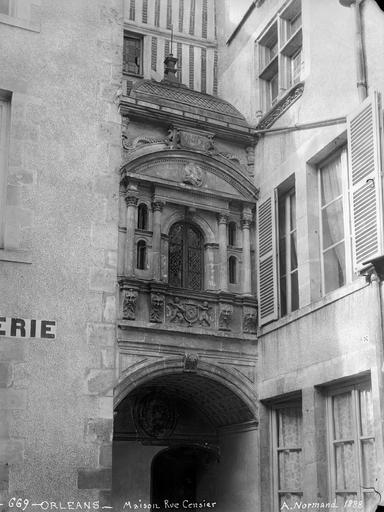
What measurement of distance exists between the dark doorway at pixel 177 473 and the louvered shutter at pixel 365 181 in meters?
4.81

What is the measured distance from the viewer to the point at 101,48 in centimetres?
1070

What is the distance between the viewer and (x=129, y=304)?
982 cm

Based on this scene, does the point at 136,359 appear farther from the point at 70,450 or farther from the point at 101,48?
the point at 101,48

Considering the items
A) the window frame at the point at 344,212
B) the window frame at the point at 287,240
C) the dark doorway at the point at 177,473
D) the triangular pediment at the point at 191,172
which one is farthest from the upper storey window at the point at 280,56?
the dark doorway at the point at 177,473

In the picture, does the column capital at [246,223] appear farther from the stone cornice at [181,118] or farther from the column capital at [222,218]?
the stone cornice at [181,118]

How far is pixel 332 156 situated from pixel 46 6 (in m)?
4.40

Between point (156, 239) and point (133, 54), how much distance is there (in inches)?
183

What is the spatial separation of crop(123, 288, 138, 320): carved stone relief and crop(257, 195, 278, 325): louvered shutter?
1.84 metres

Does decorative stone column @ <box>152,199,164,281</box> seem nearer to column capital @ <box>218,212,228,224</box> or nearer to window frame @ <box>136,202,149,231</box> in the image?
window frame @ <box>136,202,149,231</box>

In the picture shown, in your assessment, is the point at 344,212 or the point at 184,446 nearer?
the point at 344,212

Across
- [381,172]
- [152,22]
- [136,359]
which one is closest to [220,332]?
[136,359]

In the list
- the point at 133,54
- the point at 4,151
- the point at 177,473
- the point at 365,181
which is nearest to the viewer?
the point at 365,181

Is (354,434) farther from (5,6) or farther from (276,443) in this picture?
(5,6)

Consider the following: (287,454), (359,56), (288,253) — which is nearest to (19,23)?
(359,56)
